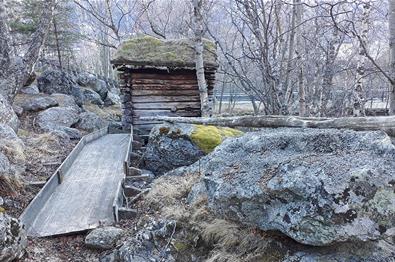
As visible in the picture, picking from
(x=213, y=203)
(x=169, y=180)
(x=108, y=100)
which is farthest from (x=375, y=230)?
(x=108, y=100)

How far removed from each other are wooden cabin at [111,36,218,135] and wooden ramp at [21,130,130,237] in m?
2.99

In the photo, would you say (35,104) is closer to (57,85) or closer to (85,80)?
(57,85)

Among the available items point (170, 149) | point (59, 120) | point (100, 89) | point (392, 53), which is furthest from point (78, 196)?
point (100, 89)

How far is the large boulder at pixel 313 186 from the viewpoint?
2.76 meters

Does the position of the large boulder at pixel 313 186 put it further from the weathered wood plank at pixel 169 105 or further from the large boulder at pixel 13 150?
the weathered wood plank at pixel 169 105

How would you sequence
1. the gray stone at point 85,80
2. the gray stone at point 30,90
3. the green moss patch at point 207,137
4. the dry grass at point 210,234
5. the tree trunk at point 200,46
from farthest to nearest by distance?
the gray stone at point 85,80 → the gray stone at point 30,90 → the tree trunk at point 200,46 → the green moss patch at point 207,137 → the dry grass at point 210,234

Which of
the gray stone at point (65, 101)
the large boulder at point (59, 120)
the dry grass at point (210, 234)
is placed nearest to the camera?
the dry grass at point (210, 234)

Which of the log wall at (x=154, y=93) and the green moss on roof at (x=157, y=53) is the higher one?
the green moss on roof at (x=157, y=53)

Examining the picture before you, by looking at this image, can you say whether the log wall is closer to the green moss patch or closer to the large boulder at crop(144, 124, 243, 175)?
the large boulder at crop(144, 124, 243, 175)

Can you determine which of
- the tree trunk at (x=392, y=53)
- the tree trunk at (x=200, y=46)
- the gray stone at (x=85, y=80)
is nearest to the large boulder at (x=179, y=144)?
the tree trunk at (x=200, y=46)

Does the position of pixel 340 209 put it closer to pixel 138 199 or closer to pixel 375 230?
pixel 375 230

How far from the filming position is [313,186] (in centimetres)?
289

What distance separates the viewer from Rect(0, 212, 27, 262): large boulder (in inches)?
153

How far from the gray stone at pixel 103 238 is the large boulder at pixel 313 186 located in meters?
1.75
